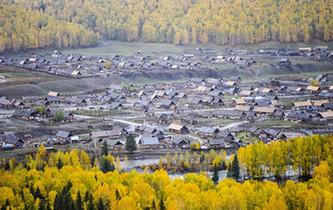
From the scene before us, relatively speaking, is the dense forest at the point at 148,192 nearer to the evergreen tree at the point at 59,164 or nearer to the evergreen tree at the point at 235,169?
the evergreen tree at the point at 59,164

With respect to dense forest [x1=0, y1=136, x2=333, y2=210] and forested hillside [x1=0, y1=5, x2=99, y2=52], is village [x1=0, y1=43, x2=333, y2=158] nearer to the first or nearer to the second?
forested hillside [x1=0, y1=5, x2=99, y2=52]

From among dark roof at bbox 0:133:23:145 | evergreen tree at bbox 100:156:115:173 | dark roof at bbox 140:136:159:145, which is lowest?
dark roof at bbox 140:136:159:145

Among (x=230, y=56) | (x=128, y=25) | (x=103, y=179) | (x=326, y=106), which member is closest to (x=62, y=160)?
(x=103, y=179)

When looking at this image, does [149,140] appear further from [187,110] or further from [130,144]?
[187,110]

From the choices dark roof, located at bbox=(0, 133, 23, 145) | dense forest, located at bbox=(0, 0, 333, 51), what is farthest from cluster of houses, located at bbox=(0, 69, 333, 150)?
dense forest, located at bbox=(0, 0, 333, 51)

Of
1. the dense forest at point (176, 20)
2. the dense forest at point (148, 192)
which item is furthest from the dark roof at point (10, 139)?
the dense forest at point (176, 20)

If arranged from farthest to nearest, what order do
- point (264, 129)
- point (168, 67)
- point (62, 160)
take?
point (168, 67) → point (264, 129) → point (62, 160)

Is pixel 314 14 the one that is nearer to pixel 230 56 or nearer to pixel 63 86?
pixel 230 56
